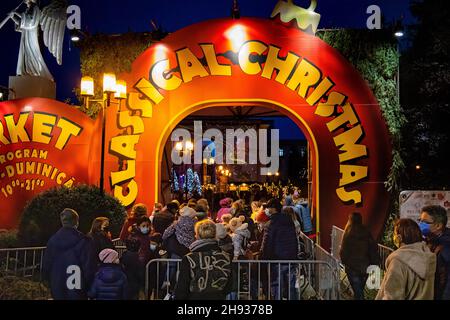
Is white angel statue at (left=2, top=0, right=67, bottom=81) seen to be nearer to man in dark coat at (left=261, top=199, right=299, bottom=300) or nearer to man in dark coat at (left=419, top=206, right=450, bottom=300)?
man in dark coat at (left=261, top=199, right=299, bottom=300)

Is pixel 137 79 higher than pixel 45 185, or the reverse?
pixel 137 79

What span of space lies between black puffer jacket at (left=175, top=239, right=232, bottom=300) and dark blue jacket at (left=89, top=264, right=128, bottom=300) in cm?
80

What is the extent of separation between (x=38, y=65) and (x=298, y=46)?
6.97 metres

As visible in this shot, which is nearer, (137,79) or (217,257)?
(217,257)

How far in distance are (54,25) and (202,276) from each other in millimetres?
9979

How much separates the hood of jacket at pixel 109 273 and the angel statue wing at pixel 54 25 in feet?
28.0

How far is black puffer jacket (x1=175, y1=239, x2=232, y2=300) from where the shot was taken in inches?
194

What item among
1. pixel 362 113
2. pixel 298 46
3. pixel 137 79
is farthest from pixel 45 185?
pixel 362 113

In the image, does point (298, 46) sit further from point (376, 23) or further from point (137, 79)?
point (137, 79)

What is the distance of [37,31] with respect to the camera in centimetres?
1288

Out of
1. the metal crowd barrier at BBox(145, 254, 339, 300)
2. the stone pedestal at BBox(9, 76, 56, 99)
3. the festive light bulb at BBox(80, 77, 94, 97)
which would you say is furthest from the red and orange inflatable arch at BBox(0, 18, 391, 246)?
the metal crowd barrier at BBox(145, 254, 339, 300)

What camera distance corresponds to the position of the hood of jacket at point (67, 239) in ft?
19.1

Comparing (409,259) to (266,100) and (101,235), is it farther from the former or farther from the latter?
(266,100)
